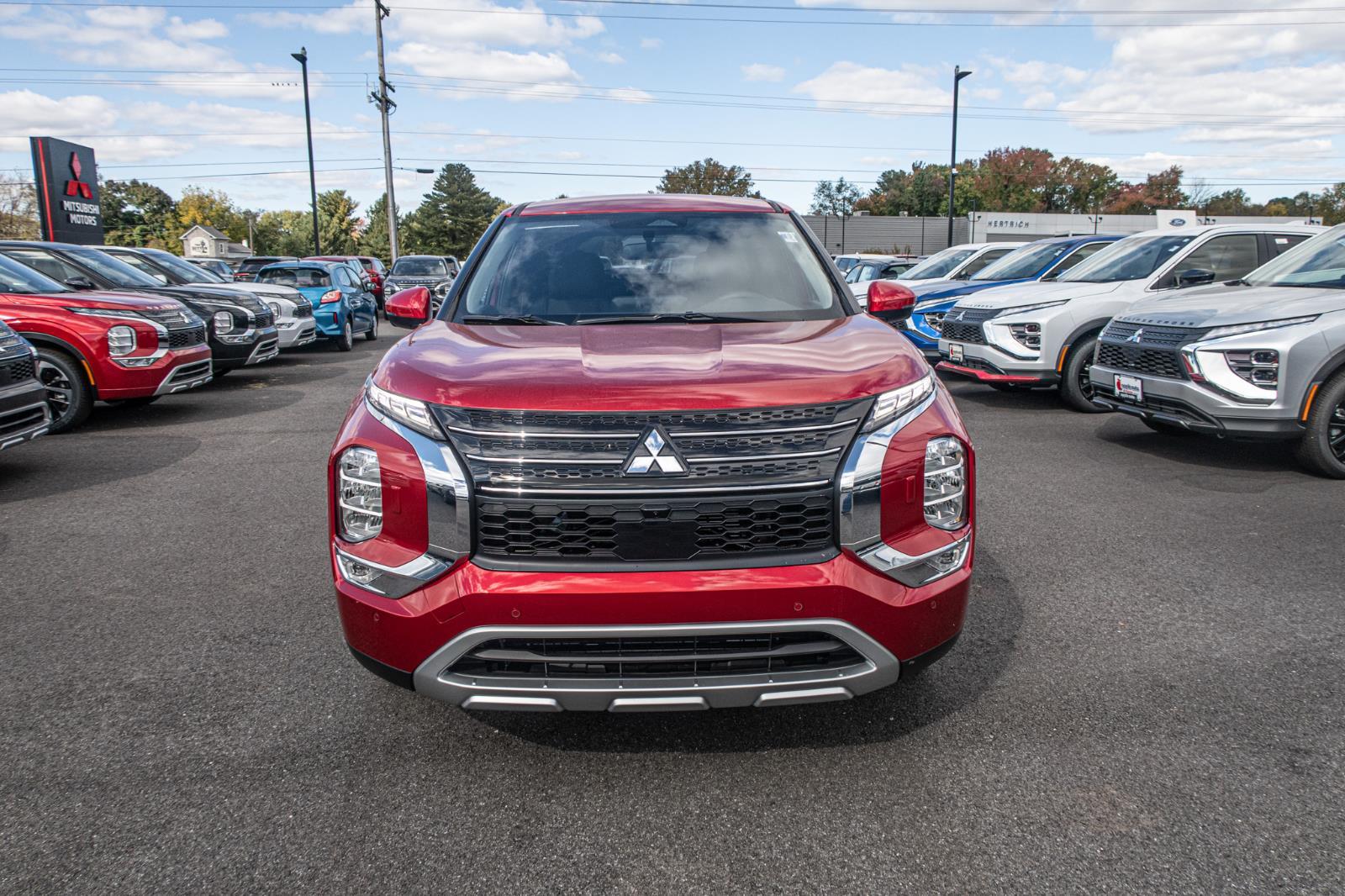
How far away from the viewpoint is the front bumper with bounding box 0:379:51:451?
6.22 meters

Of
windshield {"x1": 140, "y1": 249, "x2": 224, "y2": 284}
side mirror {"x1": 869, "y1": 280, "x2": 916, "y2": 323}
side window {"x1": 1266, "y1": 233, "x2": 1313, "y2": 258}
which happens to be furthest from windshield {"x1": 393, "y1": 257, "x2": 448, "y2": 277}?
side mirror {"x1": 869, "y1": 280, "x2": 916, "y2": 323}

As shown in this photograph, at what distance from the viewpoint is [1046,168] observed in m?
86.6

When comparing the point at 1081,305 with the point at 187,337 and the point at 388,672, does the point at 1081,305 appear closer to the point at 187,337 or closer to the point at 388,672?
the point at 388,672

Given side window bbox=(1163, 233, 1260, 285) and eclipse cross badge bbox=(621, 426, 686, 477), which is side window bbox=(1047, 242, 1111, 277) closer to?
side window bbox=(1163, 233, 1260, 285)

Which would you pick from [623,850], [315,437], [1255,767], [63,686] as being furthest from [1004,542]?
[315,437]

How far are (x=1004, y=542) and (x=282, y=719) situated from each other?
12.3 ft

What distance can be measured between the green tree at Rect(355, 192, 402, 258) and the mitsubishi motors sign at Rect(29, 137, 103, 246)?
9356 cm

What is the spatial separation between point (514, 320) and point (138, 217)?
127591 millimetres

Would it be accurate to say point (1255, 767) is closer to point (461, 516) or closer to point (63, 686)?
point (461, 516)

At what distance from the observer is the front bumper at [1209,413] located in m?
6.37

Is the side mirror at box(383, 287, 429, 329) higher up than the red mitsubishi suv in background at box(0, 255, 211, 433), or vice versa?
the side mirror at box(383, 287, 429, 329)

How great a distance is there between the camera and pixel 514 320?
11.6ft

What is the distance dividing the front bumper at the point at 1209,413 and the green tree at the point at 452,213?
4228 inches

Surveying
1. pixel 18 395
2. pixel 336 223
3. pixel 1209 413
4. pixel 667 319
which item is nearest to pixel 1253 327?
pixel 1209 413
